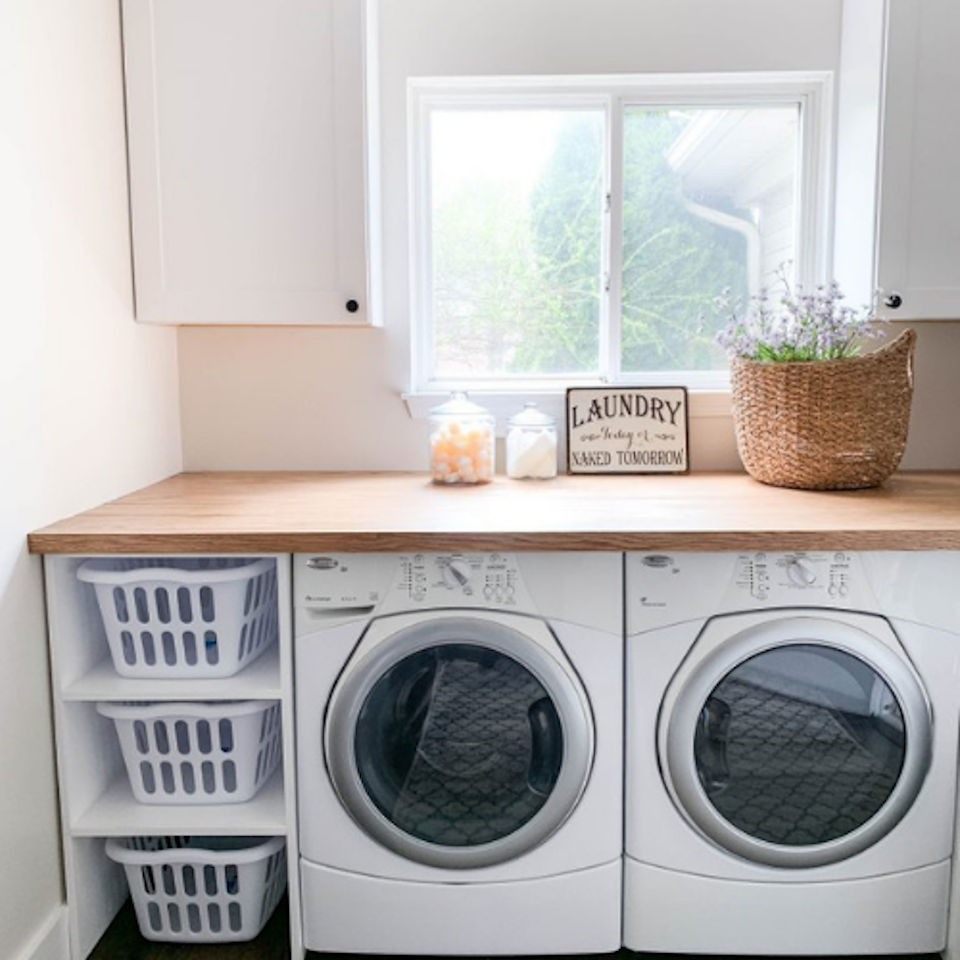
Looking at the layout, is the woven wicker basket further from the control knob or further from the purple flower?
the control knob

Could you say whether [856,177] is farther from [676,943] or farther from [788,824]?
[676,943]

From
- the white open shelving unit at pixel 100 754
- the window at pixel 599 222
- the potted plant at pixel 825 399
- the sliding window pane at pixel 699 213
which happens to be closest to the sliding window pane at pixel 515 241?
the window at pixel 599 222

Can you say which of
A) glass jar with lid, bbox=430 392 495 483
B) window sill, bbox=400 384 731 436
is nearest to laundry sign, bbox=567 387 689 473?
window sill, bbox=400 384 731 436

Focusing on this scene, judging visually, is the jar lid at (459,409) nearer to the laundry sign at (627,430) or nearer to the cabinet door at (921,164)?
the laundry sign at (627,430)

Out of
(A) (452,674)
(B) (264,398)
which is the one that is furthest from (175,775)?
(B) (264,398)

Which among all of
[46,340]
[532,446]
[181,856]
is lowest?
[181,856]

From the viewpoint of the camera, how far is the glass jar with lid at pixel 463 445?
224 cm

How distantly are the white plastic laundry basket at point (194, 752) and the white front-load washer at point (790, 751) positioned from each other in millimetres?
749

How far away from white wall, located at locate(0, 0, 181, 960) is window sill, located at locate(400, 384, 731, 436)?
2.43ft

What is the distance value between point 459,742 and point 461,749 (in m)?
0.01

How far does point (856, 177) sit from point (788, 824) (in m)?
1.56

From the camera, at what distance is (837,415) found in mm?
2086

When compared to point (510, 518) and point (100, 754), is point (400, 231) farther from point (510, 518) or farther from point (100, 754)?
point (100, 754)

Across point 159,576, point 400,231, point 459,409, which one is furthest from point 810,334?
point 159,576
